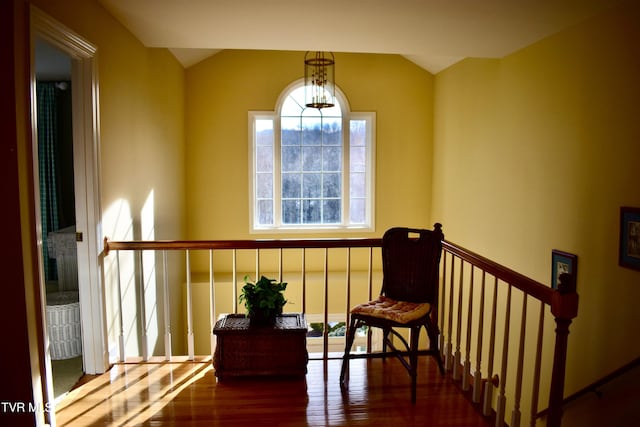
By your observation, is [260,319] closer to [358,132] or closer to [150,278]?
[150,278]

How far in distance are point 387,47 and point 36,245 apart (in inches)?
119

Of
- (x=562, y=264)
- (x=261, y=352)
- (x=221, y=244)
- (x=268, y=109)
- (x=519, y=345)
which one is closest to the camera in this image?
(x=519, y=345)

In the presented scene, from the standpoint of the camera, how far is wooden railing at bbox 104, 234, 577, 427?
2.03 m

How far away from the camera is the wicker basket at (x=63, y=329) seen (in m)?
3.33

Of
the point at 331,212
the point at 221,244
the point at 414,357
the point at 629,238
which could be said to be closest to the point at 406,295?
the point at 414,357

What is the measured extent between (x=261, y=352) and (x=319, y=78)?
3455 mm

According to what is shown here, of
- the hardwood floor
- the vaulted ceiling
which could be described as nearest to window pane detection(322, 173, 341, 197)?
the vaulted ceiling

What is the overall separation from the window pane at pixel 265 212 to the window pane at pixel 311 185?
0.49 metres

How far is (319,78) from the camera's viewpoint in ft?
17.3

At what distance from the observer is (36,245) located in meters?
2.18

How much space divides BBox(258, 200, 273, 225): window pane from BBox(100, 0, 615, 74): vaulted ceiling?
8.32ft

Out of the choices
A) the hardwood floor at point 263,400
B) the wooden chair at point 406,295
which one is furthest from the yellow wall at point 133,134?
the wooden chair at point 406,295

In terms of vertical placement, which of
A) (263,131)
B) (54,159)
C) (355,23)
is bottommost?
(54,159)

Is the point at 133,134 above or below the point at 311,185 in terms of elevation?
above
